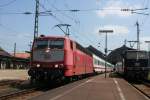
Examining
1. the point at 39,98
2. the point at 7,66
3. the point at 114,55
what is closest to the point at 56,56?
the point at 39,98

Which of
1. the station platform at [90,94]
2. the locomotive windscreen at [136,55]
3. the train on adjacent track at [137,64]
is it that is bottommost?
the station platform at [90,94]

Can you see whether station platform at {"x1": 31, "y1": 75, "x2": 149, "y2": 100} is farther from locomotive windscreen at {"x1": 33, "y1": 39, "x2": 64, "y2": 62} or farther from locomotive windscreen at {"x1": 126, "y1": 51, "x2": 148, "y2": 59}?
locomotive windscreen at {"x1": 126, "y1": 51, "x2": 148, "y2": 59}

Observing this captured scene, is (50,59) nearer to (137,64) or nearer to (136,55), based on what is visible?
(137,64)

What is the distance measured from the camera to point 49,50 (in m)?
25.2

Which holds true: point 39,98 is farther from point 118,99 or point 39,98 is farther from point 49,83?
point 49,83

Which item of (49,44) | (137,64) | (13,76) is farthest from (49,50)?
(13,76)

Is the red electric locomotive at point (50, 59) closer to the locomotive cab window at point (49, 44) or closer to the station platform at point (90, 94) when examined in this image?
the locomotive cab window at point (49, 44)

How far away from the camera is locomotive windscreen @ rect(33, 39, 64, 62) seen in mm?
24703

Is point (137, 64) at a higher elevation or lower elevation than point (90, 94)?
higher

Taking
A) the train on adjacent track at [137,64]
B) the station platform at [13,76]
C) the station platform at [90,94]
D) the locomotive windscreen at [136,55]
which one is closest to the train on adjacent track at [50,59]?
the station platform at [90,94]

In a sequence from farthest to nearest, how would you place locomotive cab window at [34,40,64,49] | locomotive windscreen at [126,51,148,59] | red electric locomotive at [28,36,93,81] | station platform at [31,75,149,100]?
locomotive windscreen at [126,51,148,59]
locomotive cab window at [34,40,64,49]
red electric locomotive at [28,36,93,81]
station platform at [31,75,149,100]

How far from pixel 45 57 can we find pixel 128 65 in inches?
585

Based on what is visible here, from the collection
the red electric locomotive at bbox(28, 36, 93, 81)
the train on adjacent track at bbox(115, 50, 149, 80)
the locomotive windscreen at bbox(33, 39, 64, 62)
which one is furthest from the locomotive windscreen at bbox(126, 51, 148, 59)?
the locomotive windscreen at bbox(33, 39, 64, 62)

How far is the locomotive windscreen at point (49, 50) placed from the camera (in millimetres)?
24703
